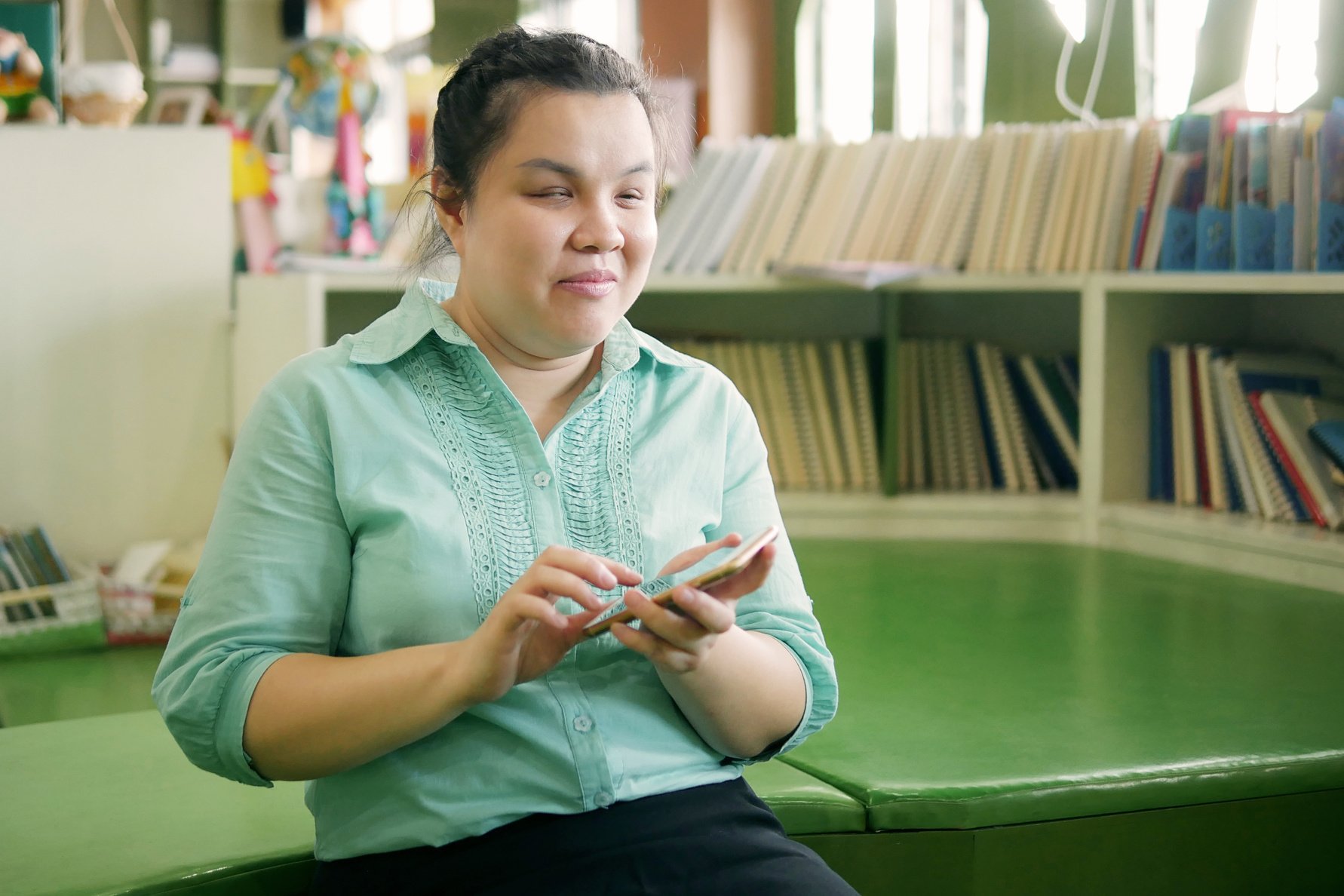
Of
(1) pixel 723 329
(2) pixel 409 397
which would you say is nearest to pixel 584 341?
(2) pixel 409 397

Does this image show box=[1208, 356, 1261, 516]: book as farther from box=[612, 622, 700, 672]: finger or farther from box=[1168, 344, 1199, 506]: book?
box=[612, 622, 700, 672]: finger

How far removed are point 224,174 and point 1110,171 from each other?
5.40 ft

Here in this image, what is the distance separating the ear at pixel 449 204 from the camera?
3.53 ft

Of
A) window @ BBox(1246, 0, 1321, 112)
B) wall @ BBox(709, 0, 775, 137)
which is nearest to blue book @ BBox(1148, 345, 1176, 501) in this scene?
window @ BBox(1246, 0, 1321, 112)

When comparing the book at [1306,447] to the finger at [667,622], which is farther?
the book at [1306,447]

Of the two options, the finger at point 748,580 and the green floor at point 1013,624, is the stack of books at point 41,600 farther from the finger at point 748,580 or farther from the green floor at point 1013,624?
the finger at point 748,580

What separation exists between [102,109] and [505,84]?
1.80 meters

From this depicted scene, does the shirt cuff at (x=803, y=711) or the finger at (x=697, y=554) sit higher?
the finger at (x=697, y=554)

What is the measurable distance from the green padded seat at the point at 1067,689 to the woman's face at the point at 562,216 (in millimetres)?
549

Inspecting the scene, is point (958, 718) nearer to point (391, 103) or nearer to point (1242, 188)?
point (1242, 188)

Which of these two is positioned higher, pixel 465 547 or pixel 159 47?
pixel 159 47

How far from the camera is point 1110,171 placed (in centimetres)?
250

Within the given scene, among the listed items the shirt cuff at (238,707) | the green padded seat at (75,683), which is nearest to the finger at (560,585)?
the shirt cuff at (238,707)

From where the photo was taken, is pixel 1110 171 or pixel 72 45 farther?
pixel 72 45
